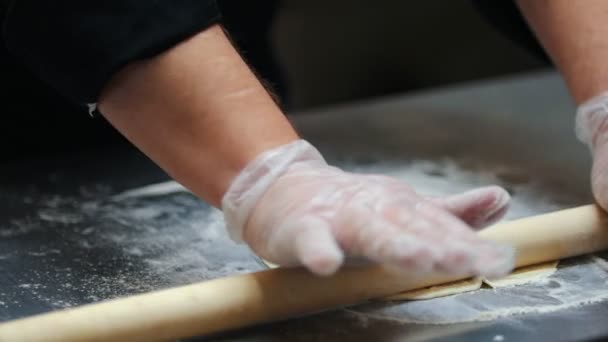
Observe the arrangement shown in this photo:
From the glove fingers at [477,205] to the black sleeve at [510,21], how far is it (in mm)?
342

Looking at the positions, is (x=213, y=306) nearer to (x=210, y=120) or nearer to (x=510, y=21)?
(x=210, y=120)

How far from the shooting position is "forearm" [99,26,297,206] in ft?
1.91

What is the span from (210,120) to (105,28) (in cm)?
9

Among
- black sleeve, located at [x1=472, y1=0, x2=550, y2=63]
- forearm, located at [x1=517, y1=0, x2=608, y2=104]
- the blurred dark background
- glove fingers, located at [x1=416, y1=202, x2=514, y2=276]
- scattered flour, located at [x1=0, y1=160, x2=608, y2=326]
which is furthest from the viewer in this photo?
the blurred dark background

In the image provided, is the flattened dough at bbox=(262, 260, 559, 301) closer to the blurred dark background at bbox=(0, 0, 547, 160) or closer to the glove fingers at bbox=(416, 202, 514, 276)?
the glove fingers at bbox=(416, 202, 514, 276)

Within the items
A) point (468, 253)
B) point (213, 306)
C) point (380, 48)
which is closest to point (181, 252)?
point (213, 306)

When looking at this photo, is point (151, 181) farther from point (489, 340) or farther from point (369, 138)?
point (489, 340)

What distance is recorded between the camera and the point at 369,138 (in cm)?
101

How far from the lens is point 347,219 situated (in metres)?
0.52

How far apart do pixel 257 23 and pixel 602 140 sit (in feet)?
1.42

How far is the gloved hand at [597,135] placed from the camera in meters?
0.67

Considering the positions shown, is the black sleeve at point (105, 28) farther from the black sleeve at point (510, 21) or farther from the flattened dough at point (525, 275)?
the black sleeve at point (510, 21)

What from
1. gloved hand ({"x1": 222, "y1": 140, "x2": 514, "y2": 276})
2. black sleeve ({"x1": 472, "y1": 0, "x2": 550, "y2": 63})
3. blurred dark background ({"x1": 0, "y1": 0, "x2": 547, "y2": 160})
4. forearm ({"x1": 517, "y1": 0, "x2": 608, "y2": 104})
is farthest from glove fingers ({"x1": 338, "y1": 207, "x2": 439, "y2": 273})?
blurred dark background ({"x1": 0, "y1": 0, "x2": 547, "y2": 160})

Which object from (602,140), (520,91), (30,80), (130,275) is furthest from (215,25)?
(520,91)
